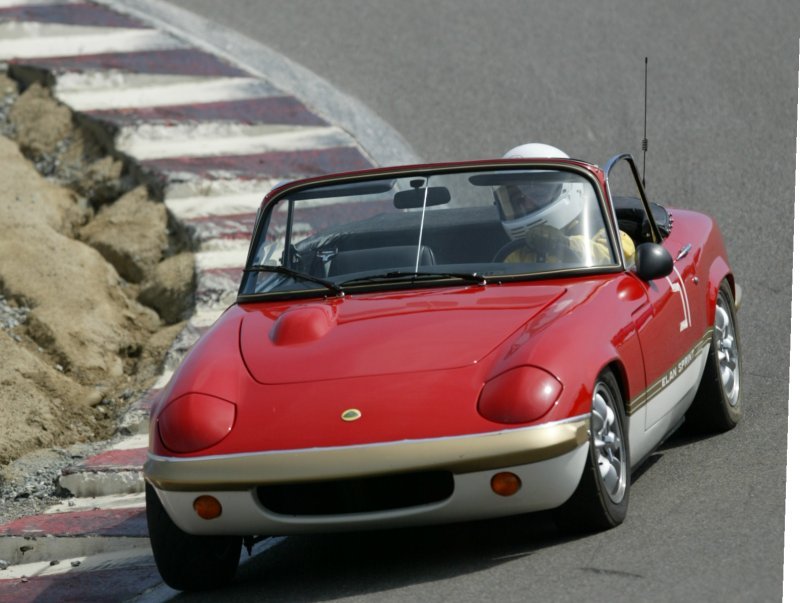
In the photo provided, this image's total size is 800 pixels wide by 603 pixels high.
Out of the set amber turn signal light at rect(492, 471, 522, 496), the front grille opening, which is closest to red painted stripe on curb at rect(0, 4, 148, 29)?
the front grille opening

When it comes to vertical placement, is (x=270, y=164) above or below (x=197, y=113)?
below

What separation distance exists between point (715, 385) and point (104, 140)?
6131 millimetres

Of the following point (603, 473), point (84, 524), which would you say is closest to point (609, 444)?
point (603, 473)

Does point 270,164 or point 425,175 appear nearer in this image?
point 425,175

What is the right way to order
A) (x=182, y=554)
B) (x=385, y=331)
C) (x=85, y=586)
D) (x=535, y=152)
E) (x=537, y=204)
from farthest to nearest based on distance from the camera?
(x=535, y=152) → (x=537, y=204) → (x=85, y=586) → (x=385, y=331) → (x=182, y=554)

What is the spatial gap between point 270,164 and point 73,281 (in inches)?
78.1

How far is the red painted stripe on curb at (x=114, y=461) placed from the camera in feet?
26.1

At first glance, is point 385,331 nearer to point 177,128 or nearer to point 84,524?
point 84,524

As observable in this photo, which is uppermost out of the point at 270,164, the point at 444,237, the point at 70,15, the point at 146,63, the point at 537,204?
the point at 537,204

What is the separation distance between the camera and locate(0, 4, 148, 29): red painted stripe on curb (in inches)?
525

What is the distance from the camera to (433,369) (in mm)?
5895

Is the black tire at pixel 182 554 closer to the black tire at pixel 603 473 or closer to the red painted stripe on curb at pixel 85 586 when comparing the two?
the red painted stripe on curb at pixel 85 586

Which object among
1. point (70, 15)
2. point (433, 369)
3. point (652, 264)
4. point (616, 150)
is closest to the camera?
point (433, 369)

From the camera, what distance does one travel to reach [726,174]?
11898mm
